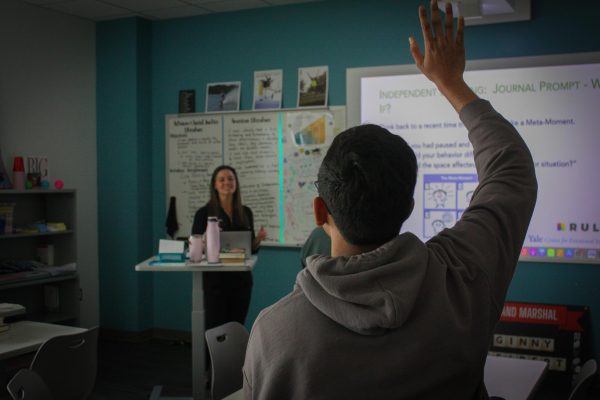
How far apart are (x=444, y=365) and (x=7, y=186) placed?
15.0ft

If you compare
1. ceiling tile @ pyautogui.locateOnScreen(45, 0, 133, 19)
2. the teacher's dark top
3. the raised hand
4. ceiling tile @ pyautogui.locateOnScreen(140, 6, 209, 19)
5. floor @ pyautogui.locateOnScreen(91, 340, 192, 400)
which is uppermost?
ceiling tile @ pyautogui.locateOnScreen(140, 6, 209, 19)

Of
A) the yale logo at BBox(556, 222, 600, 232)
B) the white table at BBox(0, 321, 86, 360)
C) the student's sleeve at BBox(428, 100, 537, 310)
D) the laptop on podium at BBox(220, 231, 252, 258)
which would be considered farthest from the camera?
the yale logo at BBox(556, 222, 600, 232)

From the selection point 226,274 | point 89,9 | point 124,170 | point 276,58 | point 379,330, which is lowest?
point 226,274

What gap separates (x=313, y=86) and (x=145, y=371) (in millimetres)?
2575

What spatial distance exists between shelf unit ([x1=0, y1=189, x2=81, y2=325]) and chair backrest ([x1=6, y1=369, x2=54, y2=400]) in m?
2.75

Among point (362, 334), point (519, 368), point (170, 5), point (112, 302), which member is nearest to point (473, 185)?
point (519, 368)

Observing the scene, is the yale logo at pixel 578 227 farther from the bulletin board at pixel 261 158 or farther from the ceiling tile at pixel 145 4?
the ceiling tile at pixel 145 4

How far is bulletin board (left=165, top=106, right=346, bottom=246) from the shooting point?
5105 millimetres

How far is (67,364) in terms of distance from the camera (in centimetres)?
271

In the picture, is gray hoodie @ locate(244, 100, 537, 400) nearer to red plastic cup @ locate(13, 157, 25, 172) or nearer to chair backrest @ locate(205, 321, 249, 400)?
chair backrest @ locate(205, 321, 249, 400)

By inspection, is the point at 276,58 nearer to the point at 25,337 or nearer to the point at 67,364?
the point at 25,337

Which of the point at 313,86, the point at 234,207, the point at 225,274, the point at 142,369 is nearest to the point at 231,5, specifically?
the point at 313,86

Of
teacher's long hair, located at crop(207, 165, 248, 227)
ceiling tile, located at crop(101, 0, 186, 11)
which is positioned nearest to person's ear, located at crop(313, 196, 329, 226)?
teacher's long hair, located at crop(207, 165, 248, 227)

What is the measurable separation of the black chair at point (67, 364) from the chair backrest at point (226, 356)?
0.58 meters
